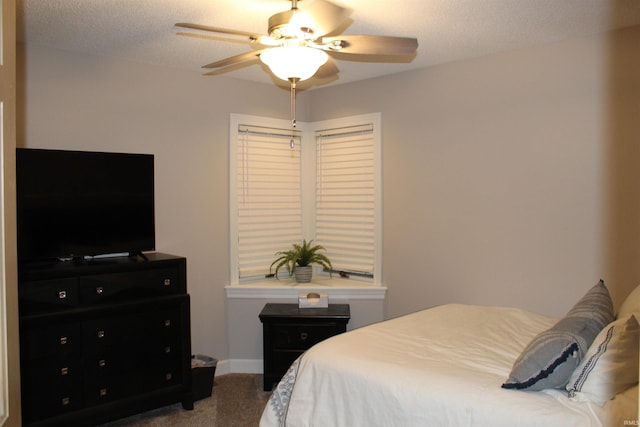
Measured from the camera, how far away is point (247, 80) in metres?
4.52

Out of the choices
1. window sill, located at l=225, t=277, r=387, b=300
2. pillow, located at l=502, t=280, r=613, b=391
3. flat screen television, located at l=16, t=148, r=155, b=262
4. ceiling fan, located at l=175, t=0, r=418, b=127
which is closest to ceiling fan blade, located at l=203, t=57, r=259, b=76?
flat screen television, located at l=16, t=148, r=155, b=262

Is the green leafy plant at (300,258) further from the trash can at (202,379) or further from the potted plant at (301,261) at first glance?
the trash can at (202,379)

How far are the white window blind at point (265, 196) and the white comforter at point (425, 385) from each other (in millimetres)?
1841

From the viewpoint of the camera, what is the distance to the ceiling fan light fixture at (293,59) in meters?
2.39

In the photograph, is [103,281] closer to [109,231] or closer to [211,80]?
[109,231]

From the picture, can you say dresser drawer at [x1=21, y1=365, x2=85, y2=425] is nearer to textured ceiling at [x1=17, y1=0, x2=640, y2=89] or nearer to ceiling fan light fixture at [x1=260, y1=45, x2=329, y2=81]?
textured ceiling at [x1=17, y1=0, x2=640, y2=89]

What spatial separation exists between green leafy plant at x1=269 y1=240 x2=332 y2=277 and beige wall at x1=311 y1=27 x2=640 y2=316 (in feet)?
2.12

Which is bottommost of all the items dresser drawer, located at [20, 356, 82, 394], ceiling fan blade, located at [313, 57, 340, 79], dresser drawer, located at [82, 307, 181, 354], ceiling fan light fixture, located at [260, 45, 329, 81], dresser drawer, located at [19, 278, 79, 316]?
dresser drawer, located at [20, 356, 82, 394]

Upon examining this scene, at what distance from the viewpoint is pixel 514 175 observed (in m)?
3.65

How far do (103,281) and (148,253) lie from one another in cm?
62

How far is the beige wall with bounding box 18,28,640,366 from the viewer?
3270mm

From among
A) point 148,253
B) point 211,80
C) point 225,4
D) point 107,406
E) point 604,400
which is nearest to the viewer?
point 604,400

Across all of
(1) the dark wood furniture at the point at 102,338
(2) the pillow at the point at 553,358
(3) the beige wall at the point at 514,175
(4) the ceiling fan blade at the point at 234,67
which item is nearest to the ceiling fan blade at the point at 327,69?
(4) the ceiling fan blade at the point at 234,67

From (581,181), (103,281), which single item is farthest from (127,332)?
(581,181)
